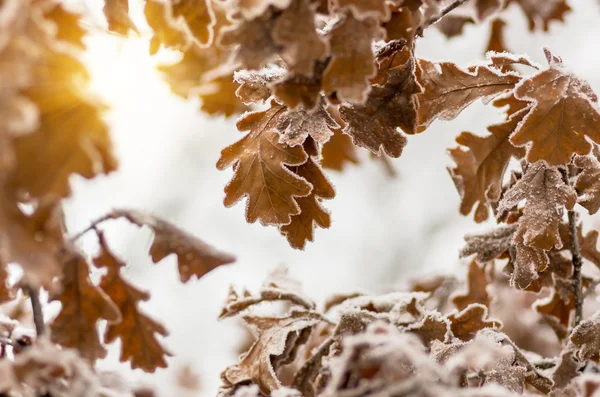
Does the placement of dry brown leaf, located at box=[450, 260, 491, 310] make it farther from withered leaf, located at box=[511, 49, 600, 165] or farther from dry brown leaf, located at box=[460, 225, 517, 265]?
withered leaf, located at box=[511, 49, 600, 165]

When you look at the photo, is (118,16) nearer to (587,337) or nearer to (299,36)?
(299,36)

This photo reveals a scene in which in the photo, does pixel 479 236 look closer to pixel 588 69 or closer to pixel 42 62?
pixel 42 62

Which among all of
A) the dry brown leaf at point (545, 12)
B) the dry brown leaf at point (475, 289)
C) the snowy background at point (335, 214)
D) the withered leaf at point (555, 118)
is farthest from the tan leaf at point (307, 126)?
the snowy background at point (335, 214)

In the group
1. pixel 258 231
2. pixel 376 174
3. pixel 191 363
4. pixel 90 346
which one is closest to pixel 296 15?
pixel 90 346

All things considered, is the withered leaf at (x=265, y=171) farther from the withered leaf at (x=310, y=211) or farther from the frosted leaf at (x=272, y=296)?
the frosted leaf at (x=272, y=296)

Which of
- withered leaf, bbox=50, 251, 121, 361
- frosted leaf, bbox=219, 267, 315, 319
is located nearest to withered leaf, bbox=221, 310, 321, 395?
frosted leaf, bbox=219, 267, 315, 319
